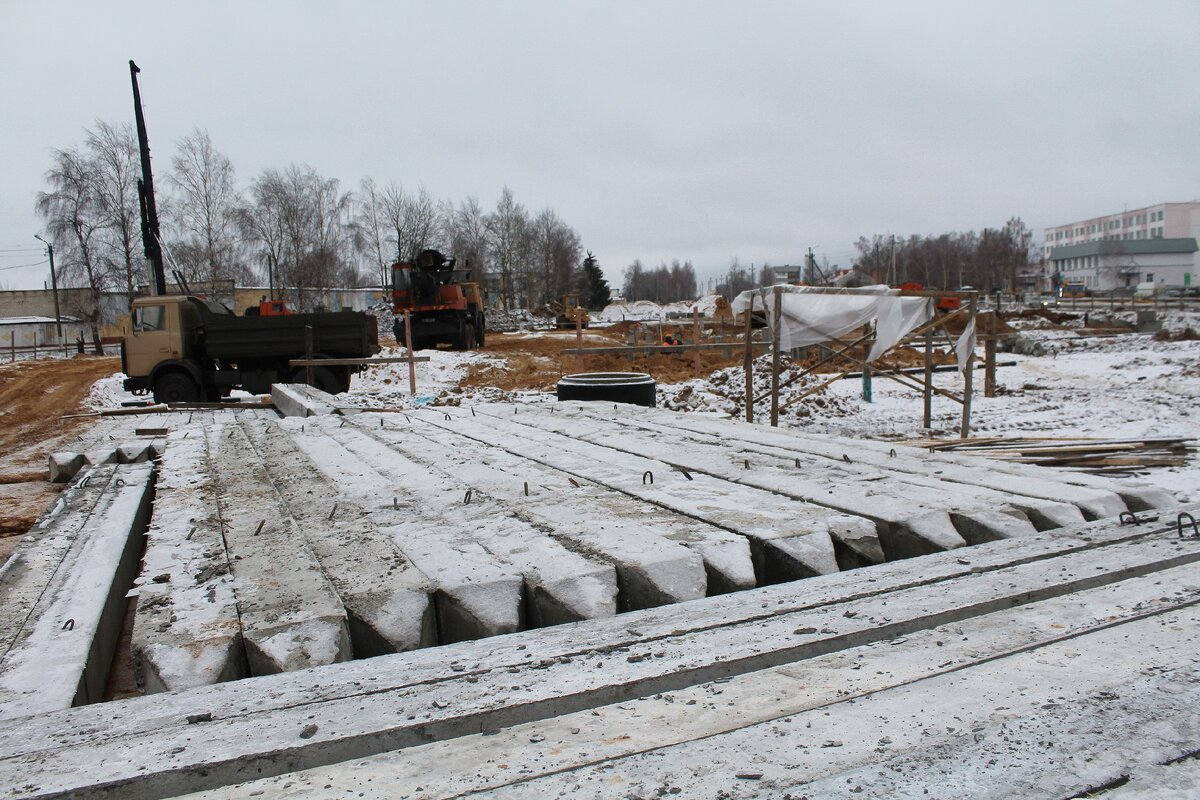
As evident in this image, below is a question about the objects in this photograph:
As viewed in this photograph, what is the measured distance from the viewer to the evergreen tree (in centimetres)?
7138

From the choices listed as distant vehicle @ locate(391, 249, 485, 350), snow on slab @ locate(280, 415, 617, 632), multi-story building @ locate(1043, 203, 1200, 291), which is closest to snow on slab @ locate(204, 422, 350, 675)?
snow on slab @ locate(280, 415, 617, 632)

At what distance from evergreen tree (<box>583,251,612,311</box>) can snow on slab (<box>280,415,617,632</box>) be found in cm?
6833

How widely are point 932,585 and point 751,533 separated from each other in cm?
50

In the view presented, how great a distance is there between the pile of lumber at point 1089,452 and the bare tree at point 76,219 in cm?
4201

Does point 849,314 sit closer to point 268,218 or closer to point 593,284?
point 268,218

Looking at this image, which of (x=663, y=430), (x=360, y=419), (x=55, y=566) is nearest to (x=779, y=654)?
(x=55, y=566)

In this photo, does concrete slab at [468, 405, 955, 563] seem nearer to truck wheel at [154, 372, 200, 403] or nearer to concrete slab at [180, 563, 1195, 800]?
concrete slab at [180, 563, 1195, 800]

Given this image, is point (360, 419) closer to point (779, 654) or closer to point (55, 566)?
point (55, 566)

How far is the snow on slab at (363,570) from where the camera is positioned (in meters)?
1.75

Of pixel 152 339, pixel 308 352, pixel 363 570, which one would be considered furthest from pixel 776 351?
pixel 152 339

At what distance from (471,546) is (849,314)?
32.9 ft

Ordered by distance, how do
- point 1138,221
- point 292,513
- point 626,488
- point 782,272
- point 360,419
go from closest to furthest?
1. point 292,513
2. point 626,488
3. point 360,419
4. point 782,272
5. point 1138,221

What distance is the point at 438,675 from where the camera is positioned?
5.02 feet

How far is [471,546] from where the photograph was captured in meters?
2.20
